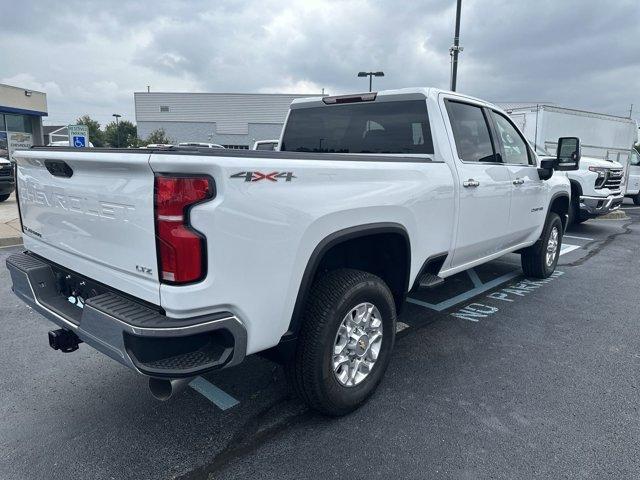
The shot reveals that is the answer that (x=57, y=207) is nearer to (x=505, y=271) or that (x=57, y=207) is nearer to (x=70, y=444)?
(x=70, y=444)

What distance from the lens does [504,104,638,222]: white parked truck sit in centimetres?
991

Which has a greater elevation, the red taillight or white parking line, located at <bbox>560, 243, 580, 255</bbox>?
the red taillight

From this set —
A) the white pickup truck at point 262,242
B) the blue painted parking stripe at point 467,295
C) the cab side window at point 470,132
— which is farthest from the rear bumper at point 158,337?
the blue painted parking stripe at point 467,295

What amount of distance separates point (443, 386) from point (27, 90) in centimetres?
3195

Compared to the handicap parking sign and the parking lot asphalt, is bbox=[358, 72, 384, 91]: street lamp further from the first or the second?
the parking lot asphalt

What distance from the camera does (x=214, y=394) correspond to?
3162mm

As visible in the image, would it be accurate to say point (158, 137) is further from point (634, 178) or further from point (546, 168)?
point (546, 168)

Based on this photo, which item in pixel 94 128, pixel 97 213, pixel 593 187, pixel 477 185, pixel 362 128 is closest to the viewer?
pixel 97 213

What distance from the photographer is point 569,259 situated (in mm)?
7512

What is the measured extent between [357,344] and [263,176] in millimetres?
1268

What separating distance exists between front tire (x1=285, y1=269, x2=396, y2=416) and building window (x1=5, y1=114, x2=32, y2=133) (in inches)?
1156

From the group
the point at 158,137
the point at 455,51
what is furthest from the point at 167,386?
Result: the point at 158,137

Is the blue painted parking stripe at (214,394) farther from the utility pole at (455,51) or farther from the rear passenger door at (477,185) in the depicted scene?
the utility pole at (455,51)

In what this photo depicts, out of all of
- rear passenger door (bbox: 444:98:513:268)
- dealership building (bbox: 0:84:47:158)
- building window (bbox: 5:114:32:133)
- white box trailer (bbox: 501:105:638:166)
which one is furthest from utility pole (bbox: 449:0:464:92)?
building window (bbox: 5:114:32:133)
